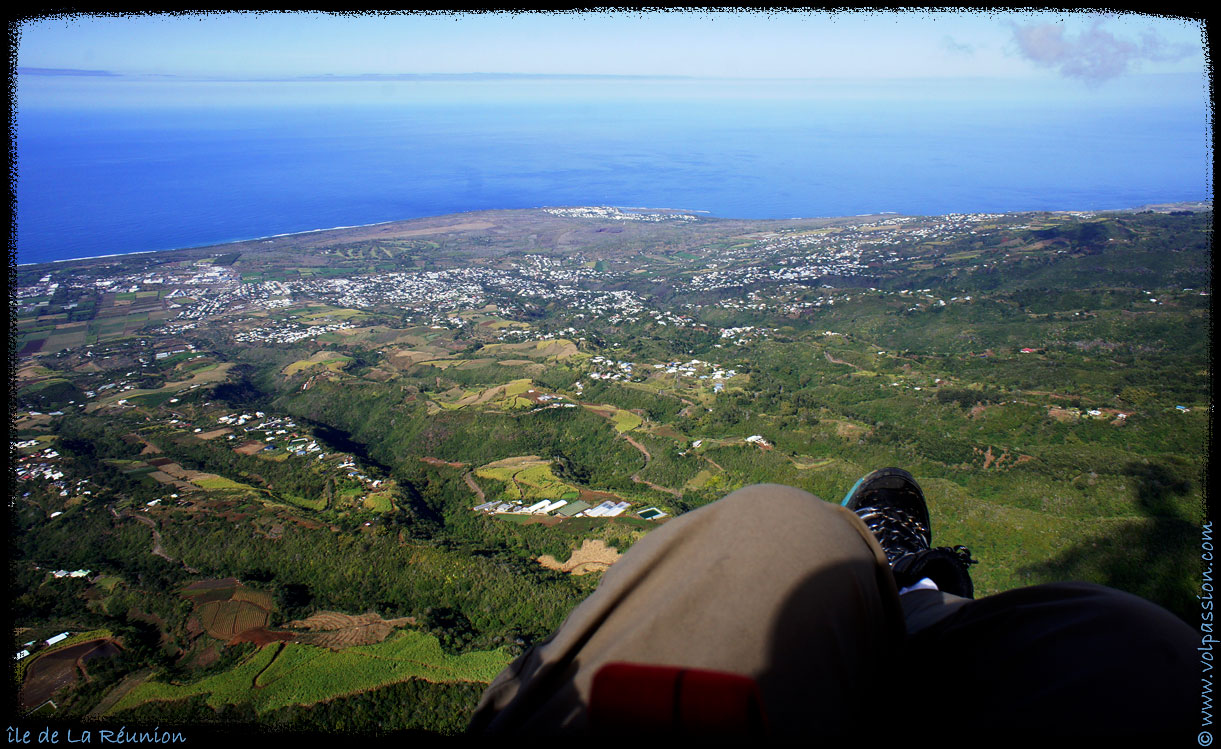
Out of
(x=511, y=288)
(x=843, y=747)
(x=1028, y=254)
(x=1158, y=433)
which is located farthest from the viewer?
(x=511, y=288)

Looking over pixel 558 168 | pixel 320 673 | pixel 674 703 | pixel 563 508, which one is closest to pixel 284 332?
pixel 563 508

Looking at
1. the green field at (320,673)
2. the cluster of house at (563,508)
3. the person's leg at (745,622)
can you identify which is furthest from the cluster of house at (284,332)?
the person's leg at (745,622)

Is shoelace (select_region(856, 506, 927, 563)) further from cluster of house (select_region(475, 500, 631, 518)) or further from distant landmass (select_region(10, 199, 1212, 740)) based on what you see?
cluster of house (select_region(475, 500, 631, 518))

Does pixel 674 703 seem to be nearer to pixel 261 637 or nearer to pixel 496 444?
pixel 261 637

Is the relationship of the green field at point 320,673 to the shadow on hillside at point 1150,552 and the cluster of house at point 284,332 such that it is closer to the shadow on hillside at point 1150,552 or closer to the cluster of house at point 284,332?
the shadow on hillside at point 1150,552

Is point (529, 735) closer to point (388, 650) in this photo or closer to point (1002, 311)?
point (388, 650)

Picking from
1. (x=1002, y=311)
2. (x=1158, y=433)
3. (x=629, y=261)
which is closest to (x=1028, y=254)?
(x=1002, y=311)

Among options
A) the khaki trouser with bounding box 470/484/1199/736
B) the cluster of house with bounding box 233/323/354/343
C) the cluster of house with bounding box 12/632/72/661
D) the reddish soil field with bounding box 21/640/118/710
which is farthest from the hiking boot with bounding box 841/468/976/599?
the cluster of house with bounding box 233/323/354/343

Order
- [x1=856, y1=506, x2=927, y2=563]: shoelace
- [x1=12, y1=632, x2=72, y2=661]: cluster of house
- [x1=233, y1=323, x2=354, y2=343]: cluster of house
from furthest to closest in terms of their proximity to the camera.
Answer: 1. [x1=233, y1=323, x2=354, y2=343]: cluster of house
2. [x1=12, y1=632, x2=72, y2=661]: cluster of house
3. [x1=856, y1=506, x2=927, y2=563]: shoelace
